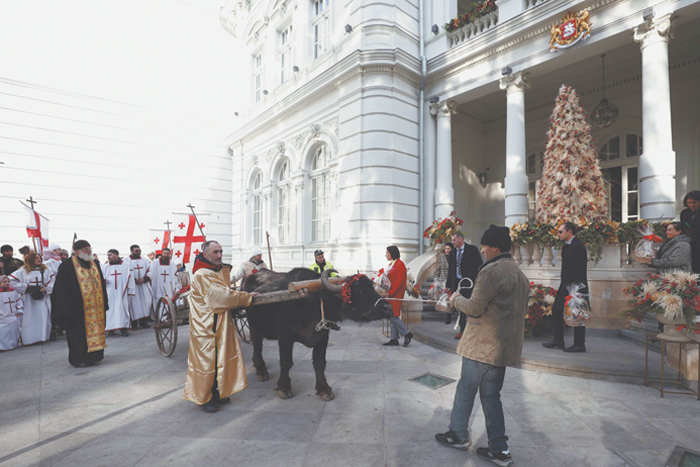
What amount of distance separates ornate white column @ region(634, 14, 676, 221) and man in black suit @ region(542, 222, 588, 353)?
10.5 feet

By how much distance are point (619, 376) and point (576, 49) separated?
7.67m

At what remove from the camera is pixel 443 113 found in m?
11.6

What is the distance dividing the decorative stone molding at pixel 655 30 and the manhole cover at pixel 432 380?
27.1 ft

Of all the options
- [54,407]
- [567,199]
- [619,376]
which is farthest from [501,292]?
[567,199]

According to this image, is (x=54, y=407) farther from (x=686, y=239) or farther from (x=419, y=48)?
(x=419, y=48)

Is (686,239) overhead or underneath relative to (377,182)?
underneath

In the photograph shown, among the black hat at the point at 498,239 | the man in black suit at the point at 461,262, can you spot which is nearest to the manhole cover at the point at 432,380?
Result: the man in black suit at the point at 461,262

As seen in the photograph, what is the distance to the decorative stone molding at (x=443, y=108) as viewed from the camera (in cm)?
1153

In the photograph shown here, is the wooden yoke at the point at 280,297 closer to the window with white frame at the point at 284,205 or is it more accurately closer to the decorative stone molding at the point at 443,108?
the decorative stone molding at the point at 443,108

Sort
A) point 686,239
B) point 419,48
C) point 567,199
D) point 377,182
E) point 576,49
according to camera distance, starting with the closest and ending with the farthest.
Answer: point 686,239
point 567,199
point 576,49
point 377,182
point 419,48

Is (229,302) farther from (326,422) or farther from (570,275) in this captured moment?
(570,275)

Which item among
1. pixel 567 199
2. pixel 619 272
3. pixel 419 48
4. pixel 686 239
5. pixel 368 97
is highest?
pixel 419 48

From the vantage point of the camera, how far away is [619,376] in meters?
4.73

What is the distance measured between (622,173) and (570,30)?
4991 millimetres
